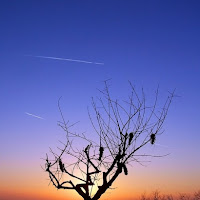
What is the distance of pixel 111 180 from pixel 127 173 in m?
0.56

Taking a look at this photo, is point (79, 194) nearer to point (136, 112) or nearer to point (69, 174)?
point (69, 174)

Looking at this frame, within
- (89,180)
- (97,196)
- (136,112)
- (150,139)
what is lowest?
(97,196)

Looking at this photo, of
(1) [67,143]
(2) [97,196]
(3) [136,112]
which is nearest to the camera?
(2) [97,196]

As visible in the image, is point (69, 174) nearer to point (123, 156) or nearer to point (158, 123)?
point (123, 156)

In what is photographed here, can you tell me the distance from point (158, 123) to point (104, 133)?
1841 mm

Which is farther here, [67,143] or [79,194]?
[67,143]

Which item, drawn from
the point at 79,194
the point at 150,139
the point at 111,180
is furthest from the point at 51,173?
the point at 150,139

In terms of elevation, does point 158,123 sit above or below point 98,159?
above

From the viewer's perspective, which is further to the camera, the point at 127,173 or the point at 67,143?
the point at 67,143

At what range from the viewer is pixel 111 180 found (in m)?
9.62

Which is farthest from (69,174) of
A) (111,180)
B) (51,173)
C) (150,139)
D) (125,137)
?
(150,139)

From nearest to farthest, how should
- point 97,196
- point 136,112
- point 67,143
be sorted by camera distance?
point 97,196 → point 136,112 → point 67,143

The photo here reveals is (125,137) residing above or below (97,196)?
above

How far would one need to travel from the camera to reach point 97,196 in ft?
31.4
